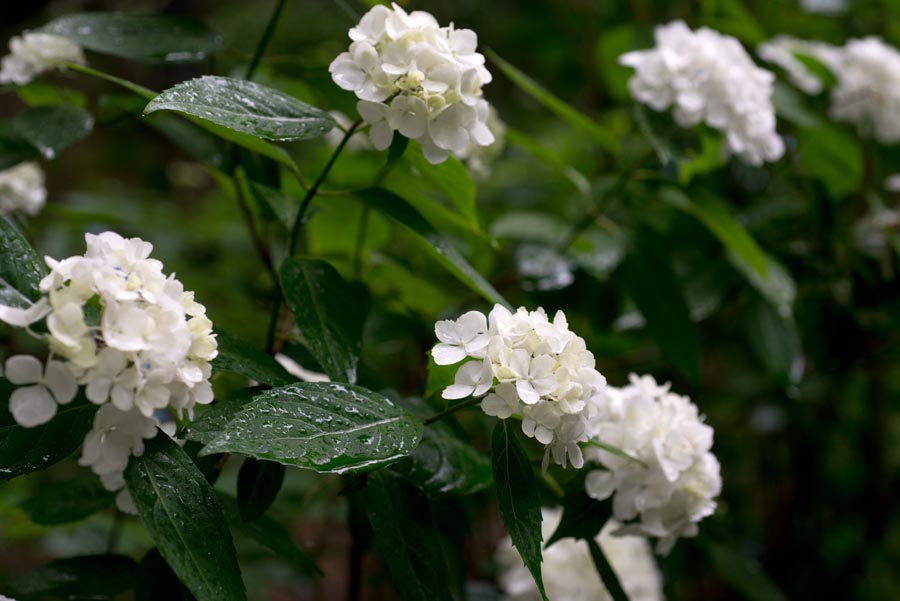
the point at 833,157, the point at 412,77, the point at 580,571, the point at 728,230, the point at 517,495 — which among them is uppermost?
the point at 412,77

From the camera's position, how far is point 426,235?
64cm

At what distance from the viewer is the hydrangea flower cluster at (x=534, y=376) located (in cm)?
51

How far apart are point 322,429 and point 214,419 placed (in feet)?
0.24

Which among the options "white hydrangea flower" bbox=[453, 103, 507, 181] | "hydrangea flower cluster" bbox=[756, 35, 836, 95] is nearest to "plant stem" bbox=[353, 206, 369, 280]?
"white hydrangea flower" bbox=[453, 103, 507, 181]

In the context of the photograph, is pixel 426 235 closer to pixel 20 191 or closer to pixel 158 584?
pixel 158 584

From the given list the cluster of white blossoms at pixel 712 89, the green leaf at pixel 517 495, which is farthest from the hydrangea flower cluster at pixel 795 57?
the green leaf at pixel 517 495

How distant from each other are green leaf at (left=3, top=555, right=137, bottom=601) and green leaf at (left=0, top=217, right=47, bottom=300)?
0.31 metres

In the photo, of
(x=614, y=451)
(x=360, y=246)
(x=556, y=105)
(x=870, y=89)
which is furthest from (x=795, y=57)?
(x=614, y=451)

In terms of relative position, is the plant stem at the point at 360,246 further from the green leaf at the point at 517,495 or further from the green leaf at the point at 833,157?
the green leaf at the point at 833,157

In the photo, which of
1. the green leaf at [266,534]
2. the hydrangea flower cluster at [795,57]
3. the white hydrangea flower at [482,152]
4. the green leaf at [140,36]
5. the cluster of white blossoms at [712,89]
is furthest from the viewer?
the hydrangea flower cluster at [795,57]

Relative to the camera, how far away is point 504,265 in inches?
63.9

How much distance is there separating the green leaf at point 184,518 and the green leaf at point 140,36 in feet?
1.52

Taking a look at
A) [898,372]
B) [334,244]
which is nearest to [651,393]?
[334,244]

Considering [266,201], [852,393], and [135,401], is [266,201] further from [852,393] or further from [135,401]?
[852,393]
